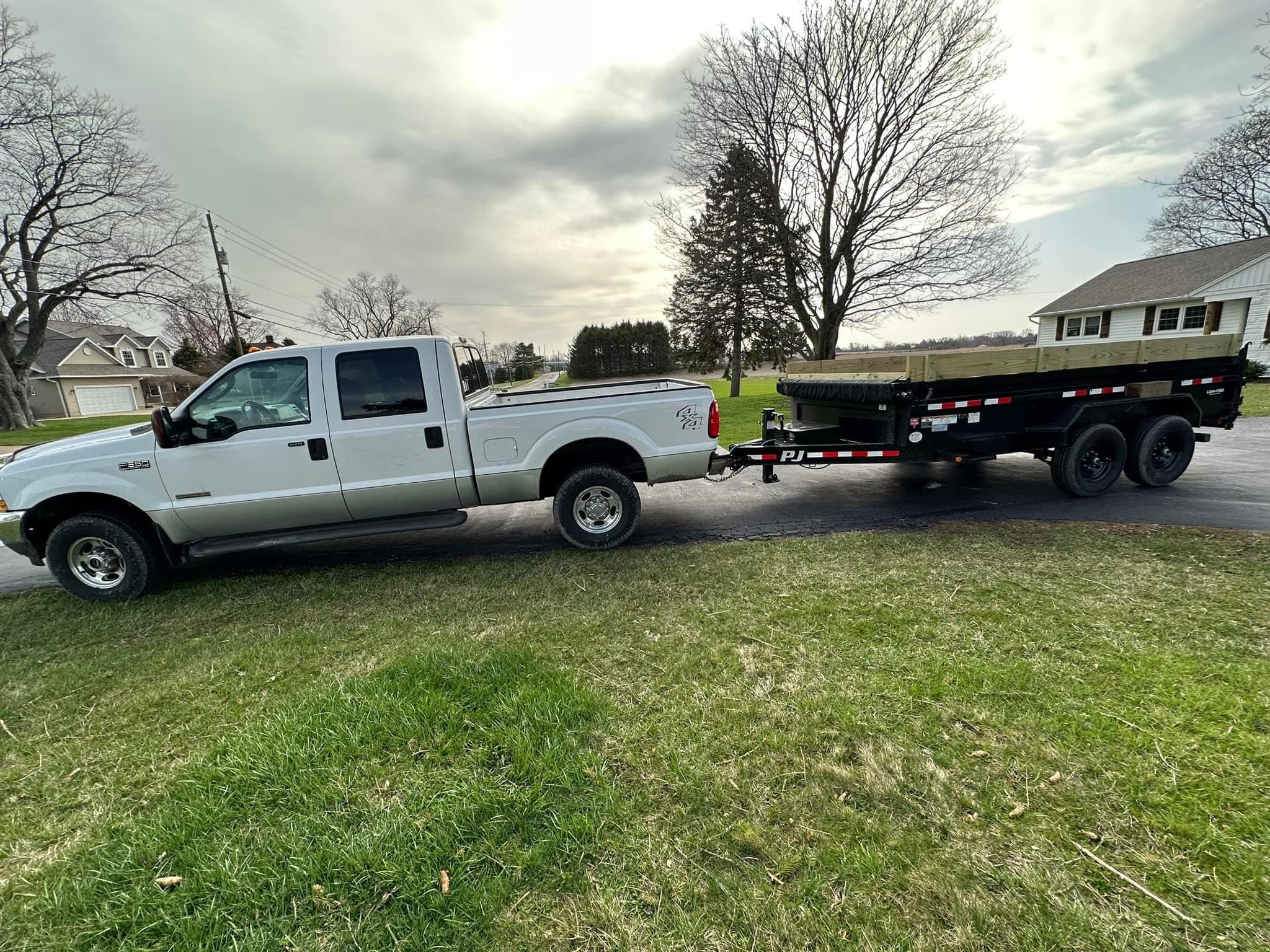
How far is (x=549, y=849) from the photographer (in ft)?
6.47

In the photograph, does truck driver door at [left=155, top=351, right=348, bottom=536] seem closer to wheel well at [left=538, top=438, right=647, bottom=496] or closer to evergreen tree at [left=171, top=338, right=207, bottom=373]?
wheel well at [left=538, top=438, right=647, bottom=496]

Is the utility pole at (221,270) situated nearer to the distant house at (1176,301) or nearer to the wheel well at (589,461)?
the wheel well at (589,461)

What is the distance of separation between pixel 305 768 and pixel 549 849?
4.08 feet

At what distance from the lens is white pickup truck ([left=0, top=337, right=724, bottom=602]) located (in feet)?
14.7

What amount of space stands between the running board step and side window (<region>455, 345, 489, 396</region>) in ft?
4.19

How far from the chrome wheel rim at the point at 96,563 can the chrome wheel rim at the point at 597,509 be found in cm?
394

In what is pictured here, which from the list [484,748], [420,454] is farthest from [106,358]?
[484,748]

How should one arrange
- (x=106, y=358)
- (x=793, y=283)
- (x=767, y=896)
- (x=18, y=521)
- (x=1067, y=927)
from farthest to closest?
(x=106, y=358), (x=793, y=283), (x=18, y=521), (x=767, y=896), (x=1067, y=927)

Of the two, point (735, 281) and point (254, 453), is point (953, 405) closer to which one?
point (254, 453)

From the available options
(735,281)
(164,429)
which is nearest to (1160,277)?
(735,281)

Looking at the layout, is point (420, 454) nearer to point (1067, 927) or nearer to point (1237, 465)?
point (1067, 927)

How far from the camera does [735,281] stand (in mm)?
22031

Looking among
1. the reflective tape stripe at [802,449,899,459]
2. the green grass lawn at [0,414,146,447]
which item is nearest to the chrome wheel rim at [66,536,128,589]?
the reflective tape stripe at [802,449,899,459]

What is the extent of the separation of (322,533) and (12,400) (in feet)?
108
